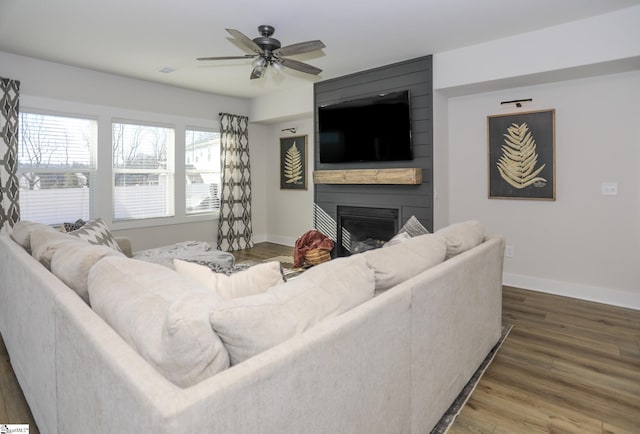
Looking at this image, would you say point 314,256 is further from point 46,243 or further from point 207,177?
point 207,177

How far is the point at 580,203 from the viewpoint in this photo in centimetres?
379

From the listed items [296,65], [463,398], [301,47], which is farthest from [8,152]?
[463,398]

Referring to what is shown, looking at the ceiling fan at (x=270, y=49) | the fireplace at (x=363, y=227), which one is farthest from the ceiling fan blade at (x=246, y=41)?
the fireplace at (x=363, y=227)

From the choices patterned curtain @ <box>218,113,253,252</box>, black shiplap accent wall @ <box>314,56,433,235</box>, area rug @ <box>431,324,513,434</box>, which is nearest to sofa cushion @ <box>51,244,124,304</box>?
area rug @ <box>431,324,513,434</box>

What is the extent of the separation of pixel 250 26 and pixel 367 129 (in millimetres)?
1900

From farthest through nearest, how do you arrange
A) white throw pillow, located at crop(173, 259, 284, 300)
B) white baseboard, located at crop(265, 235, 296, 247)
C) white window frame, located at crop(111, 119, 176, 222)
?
white baseboard, located at crop(265, 235, 296, 247), white window frame, located at crop(111, 119, 176, 222), white throw pillow, located at crop(173, 259, 284, 300)

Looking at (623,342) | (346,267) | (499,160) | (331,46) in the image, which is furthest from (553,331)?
(331,46)

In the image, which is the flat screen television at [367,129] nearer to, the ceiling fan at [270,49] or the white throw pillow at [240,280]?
the ceiling fan at [270,49]

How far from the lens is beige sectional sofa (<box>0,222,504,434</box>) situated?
859 mm

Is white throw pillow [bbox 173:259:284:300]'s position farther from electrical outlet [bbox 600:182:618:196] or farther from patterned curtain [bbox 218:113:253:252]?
patterned curtain [bbox 218:113:253:252]

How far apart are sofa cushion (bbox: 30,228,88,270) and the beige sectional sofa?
0.01 m

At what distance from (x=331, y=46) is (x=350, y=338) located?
3565 millimetres

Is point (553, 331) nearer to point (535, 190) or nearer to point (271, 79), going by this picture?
point (535, 190)

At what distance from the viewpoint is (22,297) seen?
73.0 inches
